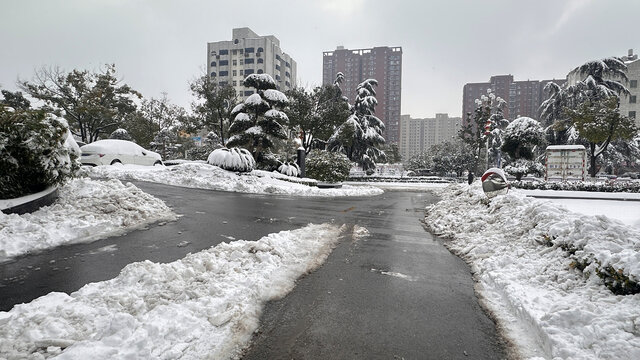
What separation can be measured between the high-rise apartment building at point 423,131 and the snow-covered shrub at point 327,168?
121m

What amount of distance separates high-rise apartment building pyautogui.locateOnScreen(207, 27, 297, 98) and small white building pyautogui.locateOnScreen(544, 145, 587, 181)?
74.9 meters

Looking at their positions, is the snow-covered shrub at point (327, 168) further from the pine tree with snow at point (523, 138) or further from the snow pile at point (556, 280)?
the snow pile at point (556, 280)

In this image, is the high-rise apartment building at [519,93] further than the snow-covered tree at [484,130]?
Yes

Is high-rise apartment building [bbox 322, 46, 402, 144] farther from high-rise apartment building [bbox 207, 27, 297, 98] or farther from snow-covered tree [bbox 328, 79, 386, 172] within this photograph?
Result: snow-covered tree [bbox 328, 79, 386, 172]

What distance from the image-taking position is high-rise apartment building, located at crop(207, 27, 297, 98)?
84.4 m

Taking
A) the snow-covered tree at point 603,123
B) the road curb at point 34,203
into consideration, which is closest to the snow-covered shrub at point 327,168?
the road curb at point 34,203

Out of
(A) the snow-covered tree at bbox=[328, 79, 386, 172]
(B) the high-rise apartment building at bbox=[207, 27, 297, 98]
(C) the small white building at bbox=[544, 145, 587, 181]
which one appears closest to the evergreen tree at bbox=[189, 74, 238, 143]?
(A) the snow-covered tree at bbox=[328, 79, 386, 172]

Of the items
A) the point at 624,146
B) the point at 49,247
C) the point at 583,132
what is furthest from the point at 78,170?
the point at 624,146

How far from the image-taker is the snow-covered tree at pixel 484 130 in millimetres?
28750

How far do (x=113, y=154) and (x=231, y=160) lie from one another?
6196mm

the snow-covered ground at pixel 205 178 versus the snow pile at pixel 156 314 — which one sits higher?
the snow-covered ground at pixel 205 178

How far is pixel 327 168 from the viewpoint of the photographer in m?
21.8

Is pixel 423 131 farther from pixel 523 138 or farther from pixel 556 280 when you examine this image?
pixel 556 280

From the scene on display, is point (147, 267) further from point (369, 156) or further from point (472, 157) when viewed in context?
point (472, 157)
